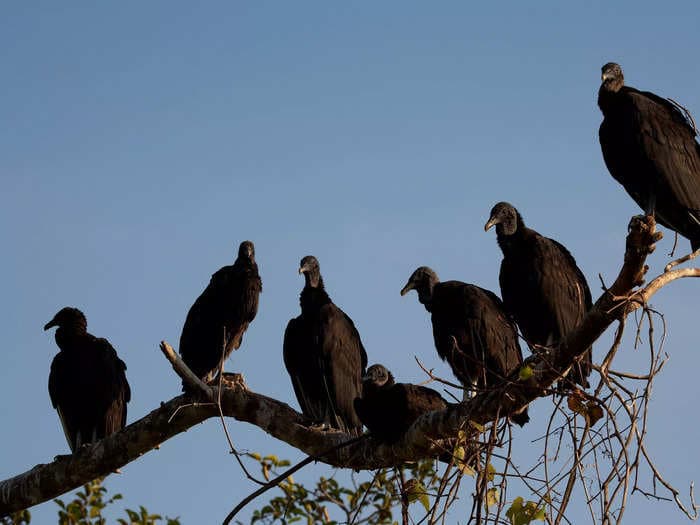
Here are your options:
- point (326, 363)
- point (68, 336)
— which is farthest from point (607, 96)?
point (68, 336)

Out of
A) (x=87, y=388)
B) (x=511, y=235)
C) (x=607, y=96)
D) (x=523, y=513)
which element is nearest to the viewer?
(x=523, y=513)

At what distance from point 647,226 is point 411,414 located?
5.07 feet

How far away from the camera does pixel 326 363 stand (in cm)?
619

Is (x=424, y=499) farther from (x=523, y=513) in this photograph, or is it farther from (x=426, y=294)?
(x=426, y=294)

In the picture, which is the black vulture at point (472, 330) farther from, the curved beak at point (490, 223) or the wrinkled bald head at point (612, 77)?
the wrinkled bald head at point (612, 77)

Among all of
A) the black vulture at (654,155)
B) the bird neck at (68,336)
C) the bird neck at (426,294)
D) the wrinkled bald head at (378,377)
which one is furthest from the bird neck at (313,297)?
the black vulture at (654,155)

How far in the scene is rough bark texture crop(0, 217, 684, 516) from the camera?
3.46 metres

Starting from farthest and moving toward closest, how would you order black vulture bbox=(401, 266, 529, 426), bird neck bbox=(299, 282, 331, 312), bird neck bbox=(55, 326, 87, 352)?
bird neck bbox=(55, 326, 87, 352) < bird neck bbox=(299, 282, 331, 312) < black vulture bbox=(401, 266, 529, 426)

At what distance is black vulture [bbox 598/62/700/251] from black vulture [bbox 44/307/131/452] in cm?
324

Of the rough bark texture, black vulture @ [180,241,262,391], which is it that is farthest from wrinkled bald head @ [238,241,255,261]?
the rough bark texture

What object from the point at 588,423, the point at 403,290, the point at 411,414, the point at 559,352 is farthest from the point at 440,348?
the point at 588,423

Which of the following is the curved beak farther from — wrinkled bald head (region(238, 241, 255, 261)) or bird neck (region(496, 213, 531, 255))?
wrinkled bald head (region(238, 241, 255, 261))

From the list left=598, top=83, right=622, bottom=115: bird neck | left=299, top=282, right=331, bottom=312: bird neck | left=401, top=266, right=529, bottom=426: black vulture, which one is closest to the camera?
left=598, top=83, right=622, bottom=115: bird neck

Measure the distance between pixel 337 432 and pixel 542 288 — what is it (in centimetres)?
121
